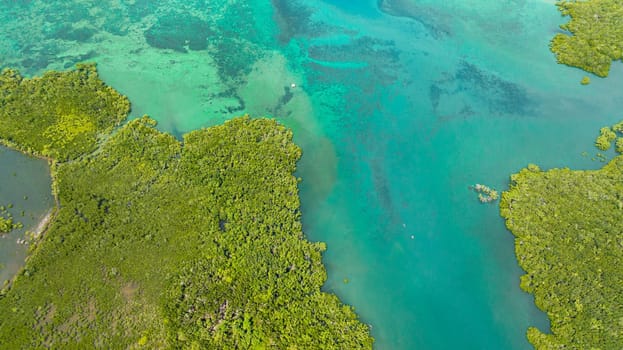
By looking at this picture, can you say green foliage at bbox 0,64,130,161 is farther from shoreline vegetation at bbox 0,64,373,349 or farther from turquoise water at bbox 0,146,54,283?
turquoise water at bbox 0,146,54,283

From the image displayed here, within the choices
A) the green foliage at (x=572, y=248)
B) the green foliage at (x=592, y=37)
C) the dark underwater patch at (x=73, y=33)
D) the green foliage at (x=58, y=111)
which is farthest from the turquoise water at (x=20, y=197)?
the green foliage at (x=592, y=37)

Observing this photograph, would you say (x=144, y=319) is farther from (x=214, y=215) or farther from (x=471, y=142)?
(x=471, y=142)

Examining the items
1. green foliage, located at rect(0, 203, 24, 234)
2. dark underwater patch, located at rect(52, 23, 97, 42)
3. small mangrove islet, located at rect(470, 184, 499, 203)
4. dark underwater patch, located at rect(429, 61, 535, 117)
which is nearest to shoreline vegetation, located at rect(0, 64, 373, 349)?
green foliage, located at rect(0, 203, 24, 234)

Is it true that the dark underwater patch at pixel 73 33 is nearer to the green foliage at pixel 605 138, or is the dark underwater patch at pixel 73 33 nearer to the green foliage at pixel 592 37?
→ the green foliage at pixel 592 37

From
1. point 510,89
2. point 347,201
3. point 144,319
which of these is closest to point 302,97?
point 347,201

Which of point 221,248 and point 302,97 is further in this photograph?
point 302,97

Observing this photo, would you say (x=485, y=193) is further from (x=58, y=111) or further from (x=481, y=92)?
(x=58, y=111)
